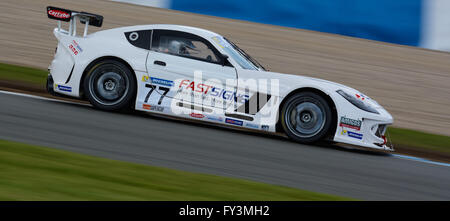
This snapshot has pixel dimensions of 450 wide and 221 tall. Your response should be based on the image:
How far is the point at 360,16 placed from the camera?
1346 cm

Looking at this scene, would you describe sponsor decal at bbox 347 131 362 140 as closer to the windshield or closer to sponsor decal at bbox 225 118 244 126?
sponsor decal at bbox 225 118 244 126

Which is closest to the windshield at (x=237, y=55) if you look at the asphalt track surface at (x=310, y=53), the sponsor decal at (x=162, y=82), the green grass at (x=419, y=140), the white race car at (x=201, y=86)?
the white race car at (x=201, y=86)

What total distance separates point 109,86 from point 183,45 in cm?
114

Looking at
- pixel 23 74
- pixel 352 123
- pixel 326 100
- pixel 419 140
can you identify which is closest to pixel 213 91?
pixel 326 100

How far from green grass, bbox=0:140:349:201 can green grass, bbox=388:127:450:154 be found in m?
3.72

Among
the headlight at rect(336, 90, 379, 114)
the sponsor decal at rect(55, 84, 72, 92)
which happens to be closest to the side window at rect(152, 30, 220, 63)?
the sponsor decal at rect(55, 84, 72, 92)

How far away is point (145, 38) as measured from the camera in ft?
28.4

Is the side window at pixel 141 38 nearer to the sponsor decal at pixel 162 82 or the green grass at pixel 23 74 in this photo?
the sponsor decal at pixel 162 82

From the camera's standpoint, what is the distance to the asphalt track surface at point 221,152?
6.38m

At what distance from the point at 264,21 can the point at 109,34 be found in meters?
6.14

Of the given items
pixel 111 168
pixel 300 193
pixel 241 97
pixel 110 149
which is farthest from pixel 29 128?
pixel 300 193

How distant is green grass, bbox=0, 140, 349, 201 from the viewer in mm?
4980

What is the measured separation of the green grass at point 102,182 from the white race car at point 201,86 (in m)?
2.29
